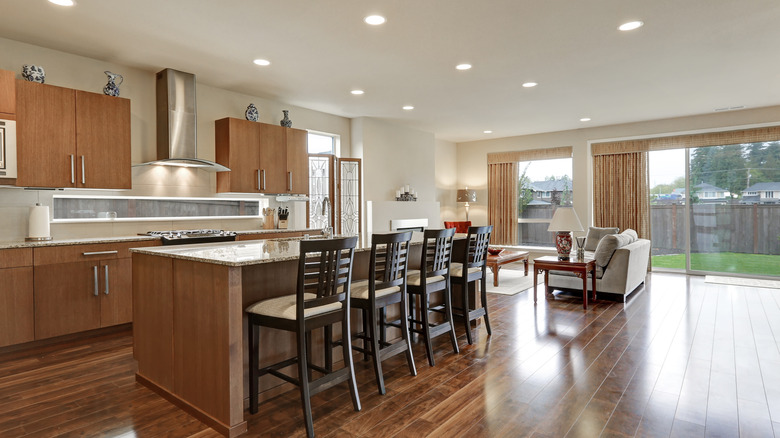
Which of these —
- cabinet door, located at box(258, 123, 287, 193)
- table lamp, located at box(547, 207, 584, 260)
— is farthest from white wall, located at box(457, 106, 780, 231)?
cabinet door, located at box(258, 123, 287, 193)

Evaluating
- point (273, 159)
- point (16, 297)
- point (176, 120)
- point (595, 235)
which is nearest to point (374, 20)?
point (176, 120)

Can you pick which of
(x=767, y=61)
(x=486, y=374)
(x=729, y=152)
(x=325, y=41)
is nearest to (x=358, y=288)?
(x=486, y=374)

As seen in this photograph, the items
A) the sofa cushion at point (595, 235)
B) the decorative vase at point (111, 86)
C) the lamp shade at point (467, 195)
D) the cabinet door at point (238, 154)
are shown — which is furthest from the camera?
the lamp shade at point (467, 195)

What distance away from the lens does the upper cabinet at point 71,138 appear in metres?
3.79

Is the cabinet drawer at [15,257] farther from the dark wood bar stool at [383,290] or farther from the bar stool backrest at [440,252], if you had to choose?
the bar stool backrest at [440,252]

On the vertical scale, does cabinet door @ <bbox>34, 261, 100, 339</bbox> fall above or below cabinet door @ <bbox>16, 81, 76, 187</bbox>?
below

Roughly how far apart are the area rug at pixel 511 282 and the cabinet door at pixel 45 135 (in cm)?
509

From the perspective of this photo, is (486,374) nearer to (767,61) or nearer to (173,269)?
(173,269)

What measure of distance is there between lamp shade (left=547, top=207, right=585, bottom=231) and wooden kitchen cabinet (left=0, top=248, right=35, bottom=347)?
5417 mm

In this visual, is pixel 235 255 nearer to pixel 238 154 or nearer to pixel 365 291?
pixel 365 291

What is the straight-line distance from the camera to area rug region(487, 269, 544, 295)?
6.07 metres

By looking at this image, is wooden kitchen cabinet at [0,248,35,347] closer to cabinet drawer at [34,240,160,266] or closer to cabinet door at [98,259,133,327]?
cabinet drawer at [34,240,160,266]

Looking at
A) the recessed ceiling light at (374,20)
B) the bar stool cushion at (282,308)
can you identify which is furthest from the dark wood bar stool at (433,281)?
the recessed ceiling light at (374,20)

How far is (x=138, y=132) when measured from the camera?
482 cm
